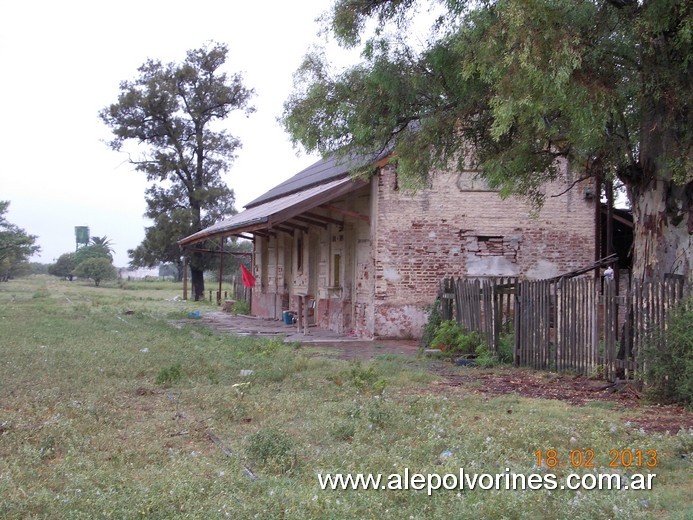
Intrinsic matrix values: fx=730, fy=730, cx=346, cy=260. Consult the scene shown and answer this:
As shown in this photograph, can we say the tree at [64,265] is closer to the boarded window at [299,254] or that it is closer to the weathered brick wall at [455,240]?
the boarded window at [299,254]

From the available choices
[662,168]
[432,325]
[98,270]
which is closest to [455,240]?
[432,325]

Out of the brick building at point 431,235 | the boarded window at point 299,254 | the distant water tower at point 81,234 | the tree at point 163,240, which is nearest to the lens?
the brick building at point 431,235

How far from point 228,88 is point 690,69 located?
36.2 metres

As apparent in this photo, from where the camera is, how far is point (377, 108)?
480 inches

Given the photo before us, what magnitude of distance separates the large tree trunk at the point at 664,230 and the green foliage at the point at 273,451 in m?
5.85

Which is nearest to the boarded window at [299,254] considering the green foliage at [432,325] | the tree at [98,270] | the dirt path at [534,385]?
the dirt path at [534,385]

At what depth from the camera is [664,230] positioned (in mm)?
9555

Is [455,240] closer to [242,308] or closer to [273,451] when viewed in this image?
[273,451]

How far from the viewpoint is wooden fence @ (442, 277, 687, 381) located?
30.5 feet

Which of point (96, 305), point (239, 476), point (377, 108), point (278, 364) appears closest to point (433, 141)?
point (377, 108)

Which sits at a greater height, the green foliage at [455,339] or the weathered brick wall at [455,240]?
the weathered brick wall at [455,240]
